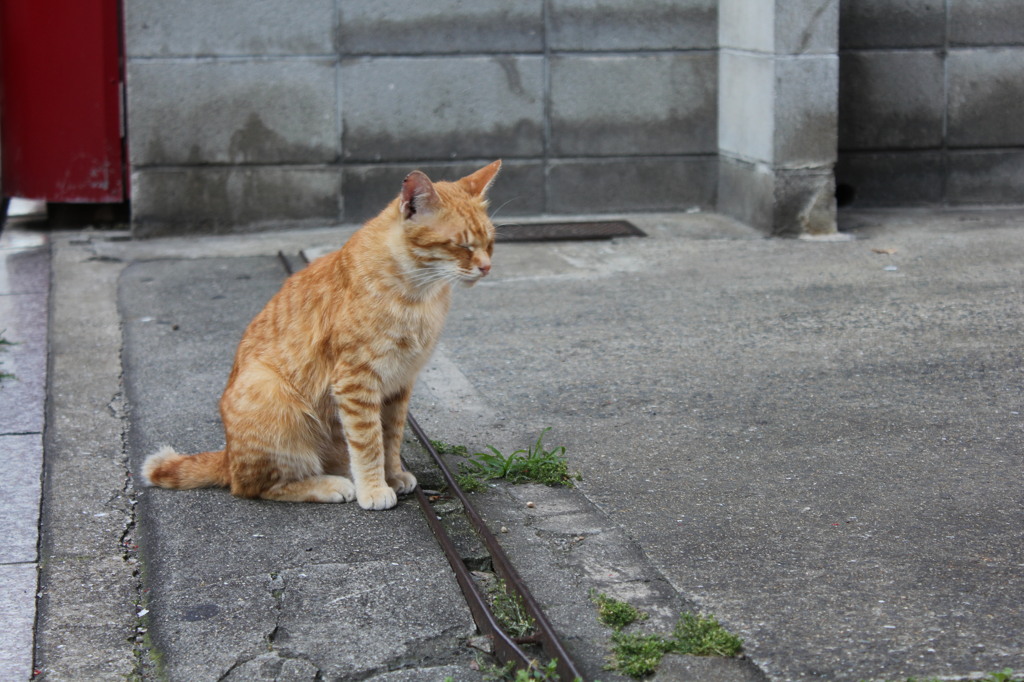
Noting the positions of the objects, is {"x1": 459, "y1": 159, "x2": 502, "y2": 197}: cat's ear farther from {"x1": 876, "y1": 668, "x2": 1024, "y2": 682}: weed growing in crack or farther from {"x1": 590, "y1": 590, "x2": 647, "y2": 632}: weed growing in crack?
{"x1": 876, "y1": 668, "x2": 1024, "y2": 682}: weed growing in crack

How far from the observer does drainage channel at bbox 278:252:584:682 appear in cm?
299

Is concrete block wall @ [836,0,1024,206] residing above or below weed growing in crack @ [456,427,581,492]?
above

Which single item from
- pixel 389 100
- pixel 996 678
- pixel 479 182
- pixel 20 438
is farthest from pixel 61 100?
pixel 996 678

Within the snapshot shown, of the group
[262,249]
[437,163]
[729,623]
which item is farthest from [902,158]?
[729,623]

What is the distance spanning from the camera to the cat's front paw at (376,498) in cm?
401

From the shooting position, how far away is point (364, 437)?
397 centimetres

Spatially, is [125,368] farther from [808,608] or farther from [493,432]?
[808,608]

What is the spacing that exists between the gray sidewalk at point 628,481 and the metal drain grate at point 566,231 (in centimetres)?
67

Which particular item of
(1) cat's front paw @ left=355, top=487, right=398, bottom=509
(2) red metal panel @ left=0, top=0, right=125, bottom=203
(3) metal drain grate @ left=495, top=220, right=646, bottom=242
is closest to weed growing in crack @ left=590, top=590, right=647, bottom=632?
(1) cat's front paw @ left=355, top=487, right=398, bottom=509

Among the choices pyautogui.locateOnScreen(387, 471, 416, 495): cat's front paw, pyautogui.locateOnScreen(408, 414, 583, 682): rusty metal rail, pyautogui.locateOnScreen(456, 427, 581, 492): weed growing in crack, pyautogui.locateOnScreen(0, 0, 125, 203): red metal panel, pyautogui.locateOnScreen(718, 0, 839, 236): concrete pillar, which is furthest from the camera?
pyautogui.locateOnScreen(0, 0, 125, 203): red metal panel

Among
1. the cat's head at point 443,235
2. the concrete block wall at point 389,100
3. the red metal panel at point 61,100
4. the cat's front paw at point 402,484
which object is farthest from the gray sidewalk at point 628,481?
the red metal panel at point 61,100

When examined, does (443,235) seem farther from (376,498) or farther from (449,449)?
(449,449)

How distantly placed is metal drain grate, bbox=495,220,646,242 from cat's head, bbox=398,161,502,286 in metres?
4.15

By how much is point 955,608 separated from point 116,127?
6923 millimetres
